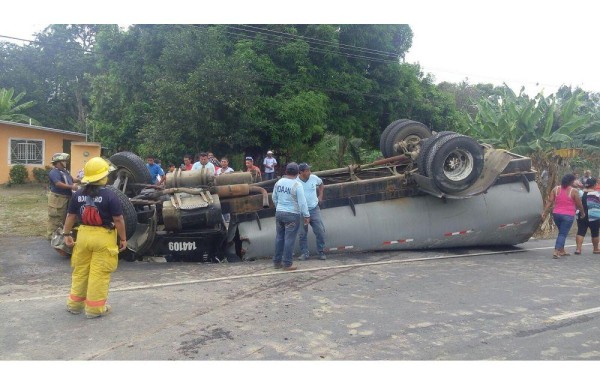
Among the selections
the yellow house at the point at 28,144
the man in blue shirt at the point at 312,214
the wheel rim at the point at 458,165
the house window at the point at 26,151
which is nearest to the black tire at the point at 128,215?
the man in blue shirt at the point at 312,214

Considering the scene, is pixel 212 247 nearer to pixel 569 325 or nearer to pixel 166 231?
pixel 166 231

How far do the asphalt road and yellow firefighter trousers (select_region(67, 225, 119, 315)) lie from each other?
0.58 feet

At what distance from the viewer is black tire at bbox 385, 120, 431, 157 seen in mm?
10031

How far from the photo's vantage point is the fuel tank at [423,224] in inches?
326

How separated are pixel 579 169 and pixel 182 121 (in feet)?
44.3

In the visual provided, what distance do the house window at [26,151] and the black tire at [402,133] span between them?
1884 cm

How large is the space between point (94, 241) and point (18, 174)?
779 inches

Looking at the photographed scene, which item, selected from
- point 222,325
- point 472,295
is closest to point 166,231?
point 222,325

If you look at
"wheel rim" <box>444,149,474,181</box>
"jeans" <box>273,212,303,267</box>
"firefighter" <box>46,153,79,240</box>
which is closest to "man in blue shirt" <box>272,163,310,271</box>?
"jeans" <box>273,212,303,267</box>

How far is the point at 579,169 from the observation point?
1847cm

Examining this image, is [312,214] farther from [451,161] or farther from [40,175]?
[40,175]

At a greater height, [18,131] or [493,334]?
[18,131]

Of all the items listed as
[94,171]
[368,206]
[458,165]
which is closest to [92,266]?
[94,171]

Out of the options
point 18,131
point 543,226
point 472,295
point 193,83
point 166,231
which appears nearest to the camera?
point 472,295
